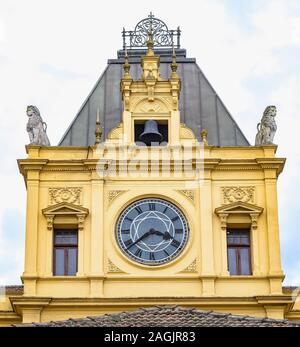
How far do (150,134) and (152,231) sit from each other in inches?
126

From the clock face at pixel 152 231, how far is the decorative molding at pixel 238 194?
146 centimetres

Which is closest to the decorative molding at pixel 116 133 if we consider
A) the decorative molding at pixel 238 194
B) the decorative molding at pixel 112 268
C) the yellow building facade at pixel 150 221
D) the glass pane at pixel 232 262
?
the yellow building facade at pixel 150 221

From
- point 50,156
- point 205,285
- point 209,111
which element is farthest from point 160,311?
point 209,111

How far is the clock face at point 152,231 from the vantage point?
34.6 metres

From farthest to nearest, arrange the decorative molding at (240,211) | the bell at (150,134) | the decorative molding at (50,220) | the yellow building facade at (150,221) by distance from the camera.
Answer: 1. the bell at (150,134)
2. the decorative molding at (240,211)
3. the decorative molding at (50,220)
4. the yellow building facade at (150,221)

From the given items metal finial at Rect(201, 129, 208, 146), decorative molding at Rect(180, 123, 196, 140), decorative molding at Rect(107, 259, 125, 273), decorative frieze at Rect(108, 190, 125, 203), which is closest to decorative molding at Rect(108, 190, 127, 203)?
decorative frieze at Rect(108, 190, 125, 203)

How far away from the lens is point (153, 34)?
4159cm

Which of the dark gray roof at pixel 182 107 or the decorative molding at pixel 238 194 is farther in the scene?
the dark gray roof at pixel 182 107

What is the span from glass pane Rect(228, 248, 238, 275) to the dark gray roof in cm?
393

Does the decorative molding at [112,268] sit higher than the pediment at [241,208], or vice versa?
the pediment at [241,208]

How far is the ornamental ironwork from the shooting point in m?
41.6

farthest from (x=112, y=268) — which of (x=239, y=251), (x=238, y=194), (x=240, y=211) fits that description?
(x=238, y=194)

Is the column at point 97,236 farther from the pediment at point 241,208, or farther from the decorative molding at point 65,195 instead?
the pediment at point 241,208

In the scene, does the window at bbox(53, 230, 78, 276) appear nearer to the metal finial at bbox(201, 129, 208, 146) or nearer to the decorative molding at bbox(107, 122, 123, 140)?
the decorative molding at bbox(107, 122, 123, 140)
